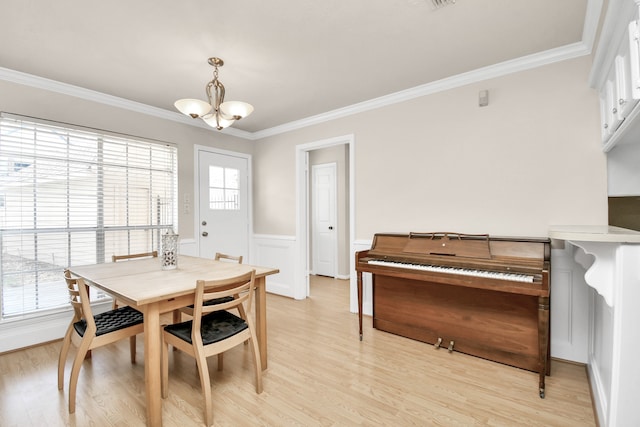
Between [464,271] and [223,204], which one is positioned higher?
[223,204]

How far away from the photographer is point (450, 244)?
2.54 m

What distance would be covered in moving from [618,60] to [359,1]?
149 cm

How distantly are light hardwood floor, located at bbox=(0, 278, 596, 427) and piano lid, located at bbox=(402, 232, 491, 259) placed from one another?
854 millimetres

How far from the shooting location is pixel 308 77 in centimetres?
286

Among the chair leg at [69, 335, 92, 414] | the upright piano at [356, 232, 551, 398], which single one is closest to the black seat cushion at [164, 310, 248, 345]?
the chair leg at [69, 335, 92, 414]

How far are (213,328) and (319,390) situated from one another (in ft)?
2.70

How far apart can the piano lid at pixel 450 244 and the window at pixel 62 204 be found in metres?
2.98

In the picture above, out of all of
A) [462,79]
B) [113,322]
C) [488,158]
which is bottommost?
[113,322]

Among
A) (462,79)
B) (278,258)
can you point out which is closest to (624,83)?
(462,79)

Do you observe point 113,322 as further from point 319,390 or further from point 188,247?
point 188,247

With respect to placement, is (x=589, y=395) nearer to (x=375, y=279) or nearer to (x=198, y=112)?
(x=375, y=279)

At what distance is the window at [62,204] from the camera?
2695 mm

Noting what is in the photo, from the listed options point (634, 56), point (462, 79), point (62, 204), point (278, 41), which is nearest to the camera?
point (634, 56)

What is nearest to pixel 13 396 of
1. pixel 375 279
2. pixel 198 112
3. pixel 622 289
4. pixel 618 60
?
pixel 198 112
